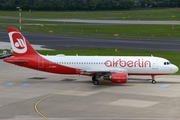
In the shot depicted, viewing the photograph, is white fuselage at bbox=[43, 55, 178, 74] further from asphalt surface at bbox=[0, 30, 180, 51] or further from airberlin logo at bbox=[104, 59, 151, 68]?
asphalt surface at bbox=[0, 30, 180, 51]

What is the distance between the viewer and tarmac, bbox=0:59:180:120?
41375 millimetres

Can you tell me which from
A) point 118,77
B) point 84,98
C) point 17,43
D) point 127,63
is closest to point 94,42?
point 127,63

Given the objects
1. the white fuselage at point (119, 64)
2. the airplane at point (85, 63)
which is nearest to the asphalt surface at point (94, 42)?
the white fuselage at point (119, 64)

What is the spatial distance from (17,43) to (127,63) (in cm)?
1568

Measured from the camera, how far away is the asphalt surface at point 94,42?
98.6m

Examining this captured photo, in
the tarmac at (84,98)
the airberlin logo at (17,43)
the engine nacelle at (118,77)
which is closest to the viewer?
the tarmac at (84,98)

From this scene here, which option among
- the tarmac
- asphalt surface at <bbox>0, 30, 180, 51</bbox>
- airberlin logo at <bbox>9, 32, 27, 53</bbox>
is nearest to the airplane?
airberlin logo at <bbox>9, 32, 27, 53</bbox>

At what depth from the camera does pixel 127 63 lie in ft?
192

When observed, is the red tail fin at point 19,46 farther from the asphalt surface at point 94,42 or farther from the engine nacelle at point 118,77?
the asphalt surface at point 94,42

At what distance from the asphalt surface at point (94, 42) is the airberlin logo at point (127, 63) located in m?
37.2

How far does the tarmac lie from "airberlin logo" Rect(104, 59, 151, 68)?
8.45 feet

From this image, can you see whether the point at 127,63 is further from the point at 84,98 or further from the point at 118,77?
the point at 84,98

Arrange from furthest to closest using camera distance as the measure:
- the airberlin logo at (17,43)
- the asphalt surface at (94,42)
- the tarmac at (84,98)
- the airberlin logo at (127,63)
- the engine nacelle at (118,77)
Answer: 1. the asphalt surface at (94,42)
2. the airberlin logo at (17,43)
3. the airberlin logo at (127,63)
4. the engine nacelle at (118,77)
5. the tarmac at (84,98)

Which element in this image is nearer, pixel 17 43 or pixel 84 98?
pixel 84 98
